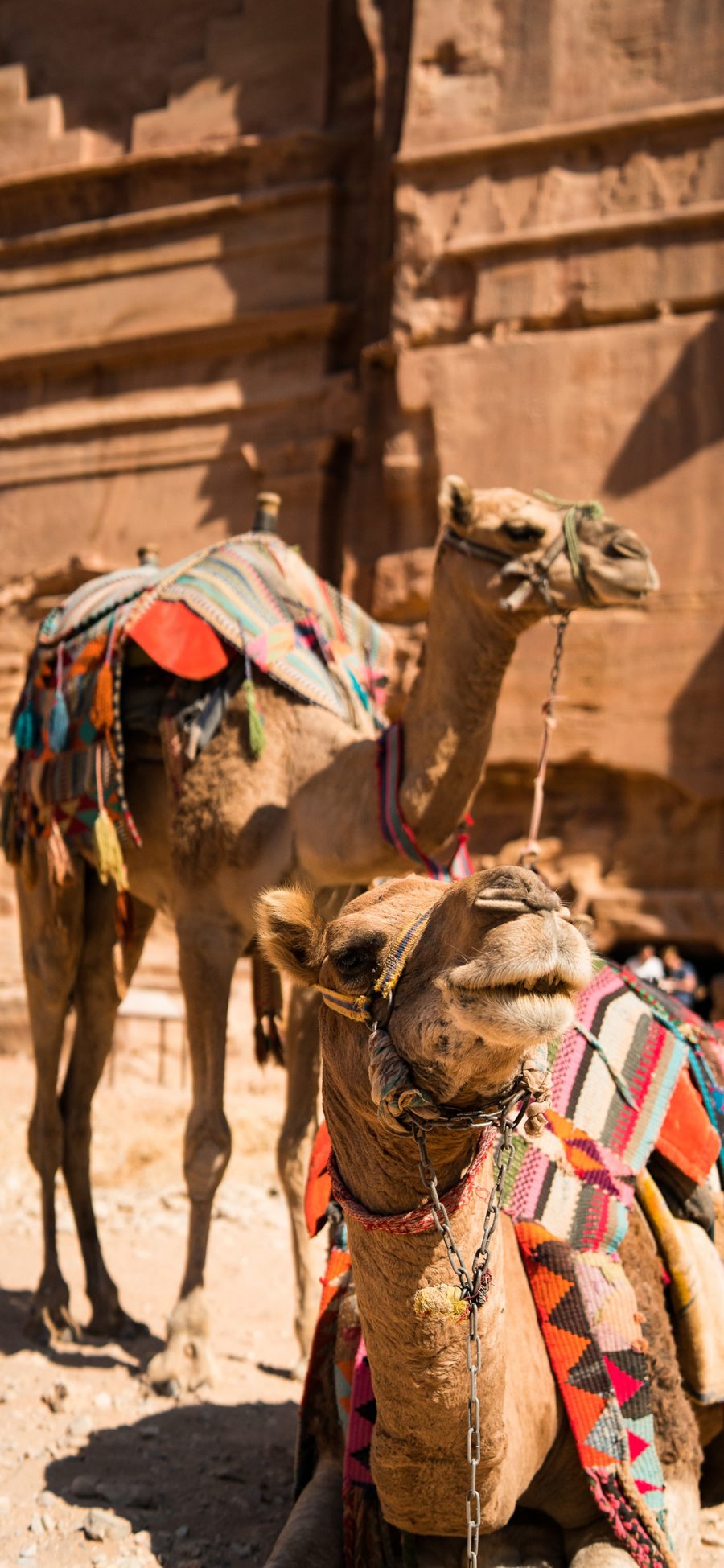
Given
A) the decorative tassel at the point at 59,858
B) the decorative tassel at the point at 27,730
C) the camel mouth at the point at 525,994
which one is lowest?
the decorative tassel at the point at 59,858

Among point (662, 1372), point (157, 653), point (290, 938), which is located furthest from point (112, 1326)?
Answer: point (290, 938)

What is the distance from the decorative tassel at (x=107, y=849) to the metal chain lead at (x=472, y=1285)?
3.12 meters

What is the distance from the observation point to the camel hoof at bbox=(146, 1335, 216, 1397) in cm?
433

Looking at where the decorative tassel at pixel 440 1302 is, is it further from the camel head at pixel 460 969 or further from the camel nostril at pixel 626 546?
the camel nostril at pixel 626 546

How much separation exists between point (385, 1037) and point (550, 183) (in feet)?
36.9

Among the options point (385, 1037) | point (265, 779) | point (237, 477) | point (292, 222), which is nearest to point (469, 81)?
point (292, 222)

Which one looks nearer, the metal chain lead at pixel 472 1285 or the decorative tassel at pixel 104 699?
the metal chain lead at pixel 472 1285

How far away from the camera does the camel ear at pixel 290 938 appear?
7.19 ft

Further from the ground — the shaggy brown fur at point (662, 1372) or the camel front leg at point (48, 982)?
the shaggy brown fur at point (662, 1372)

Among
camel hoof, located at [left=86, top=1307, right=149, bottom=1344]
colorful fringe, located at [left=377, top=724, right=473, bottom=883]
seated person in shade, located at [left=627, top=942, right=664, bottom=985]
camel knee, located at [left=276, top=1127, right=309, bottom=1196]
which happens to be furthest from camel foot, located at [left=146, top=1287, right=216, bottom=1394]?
seated person in shade, located at [left=627, top=942, right=664, bottom=985]

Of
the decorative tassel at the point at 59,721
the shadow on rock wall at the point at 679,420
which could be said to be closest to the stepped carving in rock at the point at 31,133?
the shadow on rock wall at the point at 679,420

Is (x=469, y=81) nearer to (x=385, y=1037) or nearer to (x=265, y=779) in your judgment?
(x=265, y=779)

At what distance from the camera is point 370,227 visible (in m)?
13.2

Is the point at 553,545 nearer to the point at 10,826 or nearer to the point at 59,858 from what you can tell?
the point at 59,858
